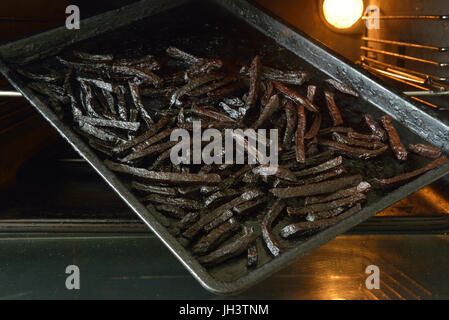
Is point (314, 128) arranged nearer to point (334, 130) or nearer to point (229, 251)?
point (334, 130)

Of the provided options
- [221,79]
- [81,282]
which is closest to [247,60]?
[221,79]

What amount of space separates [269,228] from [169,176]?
1.58 feet

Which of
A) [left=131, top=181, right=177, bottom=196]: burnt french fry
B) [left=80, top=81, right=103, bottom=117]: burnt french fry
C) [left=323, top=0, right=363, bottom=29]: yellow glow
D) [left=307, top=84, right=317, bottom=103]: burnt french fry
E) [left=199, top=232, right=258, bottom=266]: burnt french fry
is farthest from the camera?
[left=323, top=0, right=363, bottom=29]: yellow glow

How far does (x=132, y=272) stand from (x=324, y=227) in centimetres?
94

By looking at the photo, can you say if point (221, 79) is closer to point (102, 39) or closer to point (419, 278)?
point (102, 39)

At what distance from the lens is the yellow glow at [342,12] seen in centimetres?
325

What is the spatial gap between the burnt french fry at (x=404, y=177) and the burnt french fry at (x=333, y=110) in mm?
406

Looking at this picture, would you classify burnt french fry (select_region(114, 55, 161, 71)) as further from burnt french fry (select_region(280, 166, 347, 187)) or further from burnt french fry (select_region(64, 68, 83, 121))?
burnt french fry (select_region(280, 166, 347, 187))

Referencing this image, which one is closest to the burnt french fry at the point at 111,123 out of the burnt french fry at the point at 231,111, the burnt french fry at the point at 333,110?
the burnt french fry at the point at 231,111

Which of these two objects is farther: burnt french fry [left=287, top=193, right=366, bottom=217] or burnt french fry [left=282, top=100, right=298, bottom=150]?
burnt french fry [left=282, top=100, right=298, bottom=150]

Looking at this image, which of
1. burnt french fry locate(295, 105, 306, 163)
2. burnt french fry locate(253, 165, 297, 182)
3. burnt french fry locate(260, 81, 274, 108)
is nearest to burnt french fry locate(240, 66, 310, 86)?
burnt french fry locate(260, 81, 274, 108)

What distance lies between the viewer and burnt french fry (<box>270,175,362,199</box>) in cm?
170

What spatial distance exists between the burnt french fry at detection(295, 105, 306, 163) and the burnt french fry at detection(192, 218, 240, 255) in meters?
0.45

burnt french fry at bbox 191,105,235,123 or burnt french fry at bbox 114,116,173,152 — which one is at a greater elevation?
burnt french fry at bbox 191,105,235,123
